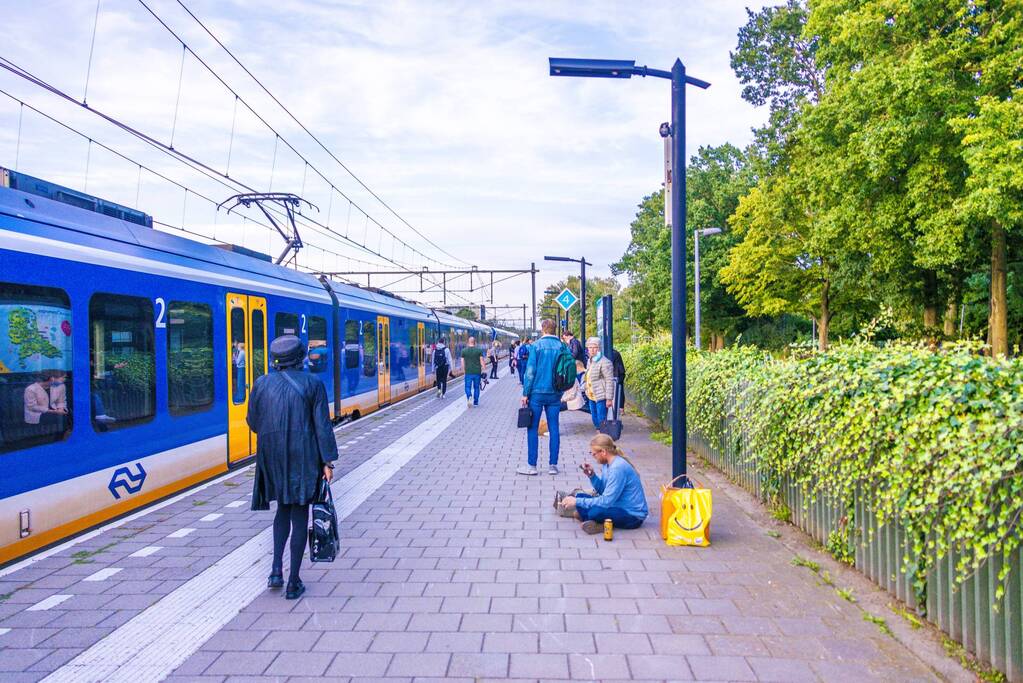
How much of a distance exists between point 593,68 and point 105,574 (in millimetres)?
5687

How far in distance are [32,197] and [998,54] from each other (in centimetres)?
2103

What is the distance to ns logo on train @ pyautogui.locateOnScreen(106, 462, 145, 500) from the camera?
6555 millimetres

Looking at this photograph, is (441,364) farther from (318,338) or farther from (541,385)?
(541,385)

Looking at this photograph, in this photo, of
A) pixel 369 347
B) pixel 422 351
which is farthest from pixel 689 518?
pixel 422 351

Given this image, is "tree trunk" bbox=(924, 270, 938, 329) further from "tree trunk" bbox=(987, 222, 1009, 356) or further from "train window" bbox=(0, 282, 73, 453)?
"train window" bbox=(0, 282, 73, 453)

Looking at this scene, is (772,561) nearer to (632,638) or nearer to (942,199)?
(632,638)

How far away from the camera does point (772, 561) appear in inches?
211

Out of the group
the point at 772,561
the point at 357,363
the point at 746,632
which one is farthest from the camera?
the point at 357,363

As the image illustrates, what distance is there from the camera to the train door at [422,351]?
23.1 m

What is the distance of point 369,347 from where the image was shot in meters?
16.6

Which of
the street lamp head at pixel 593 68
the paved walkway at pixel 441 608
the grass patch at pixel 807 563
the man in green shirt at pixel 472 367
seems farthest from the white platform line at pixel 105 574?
the man in green shirt at pixel 472 367

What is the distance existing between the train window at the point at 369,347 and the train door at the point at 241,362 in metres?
5.92

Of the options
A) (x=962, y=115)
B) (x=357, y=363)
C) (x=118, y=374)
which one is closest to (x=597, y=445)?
(x=118, y=374)

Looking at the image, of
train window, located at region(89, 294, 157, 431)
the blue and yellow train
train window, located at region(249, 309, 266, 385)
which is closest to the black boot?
the blue and yellow train
